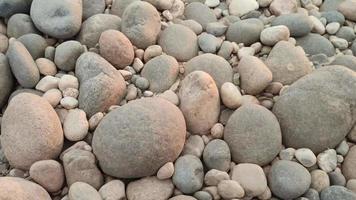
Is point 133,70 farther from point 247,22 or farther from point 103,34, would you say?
point 247,22

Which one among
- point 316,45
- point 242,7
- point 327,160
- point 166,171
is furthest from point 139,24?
point 327,160

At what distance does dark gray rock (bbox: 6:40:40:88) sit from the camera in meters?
1.56

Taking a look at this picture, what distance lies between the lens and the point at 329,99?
150cm

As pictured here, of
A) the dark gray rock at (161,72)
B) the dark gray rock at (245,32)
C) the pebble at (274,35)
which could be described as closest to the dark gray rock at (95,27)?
the dark gray rock at (161,72)

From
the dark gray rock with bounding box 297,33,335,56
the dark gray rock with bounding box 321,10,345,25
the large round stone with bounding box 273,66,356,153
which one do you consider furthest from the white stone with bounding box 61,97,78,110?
the dark gray rock with bounding box 321,10,345,25

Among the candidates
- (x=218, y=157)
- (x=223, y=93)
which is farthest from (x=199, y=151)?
(x=223, y=93)

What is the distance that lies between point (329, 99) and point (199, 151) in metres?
0.49

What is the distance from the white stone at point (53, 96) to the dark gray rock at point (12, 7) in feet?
1.51

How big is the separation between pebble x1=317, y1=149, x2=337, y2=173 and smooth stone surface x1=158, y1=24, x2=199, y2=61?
24.7 inches

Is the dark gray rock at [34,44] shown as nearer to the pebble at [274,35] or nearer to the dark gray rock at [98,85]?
the dark gray rock at [98,85]

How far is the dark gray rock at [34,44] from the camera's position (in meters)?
1.67

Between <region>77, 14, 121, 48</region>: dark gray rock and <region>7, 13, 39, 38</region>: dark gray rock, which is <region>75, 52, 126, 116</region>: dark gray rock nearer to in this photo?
<region>77, 14, 121, 48</region>: dark gray rock

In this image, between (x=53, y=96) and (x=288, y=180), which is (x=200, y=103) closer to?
(x=288, y=180)

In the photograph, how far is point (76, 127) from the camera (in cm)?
147
